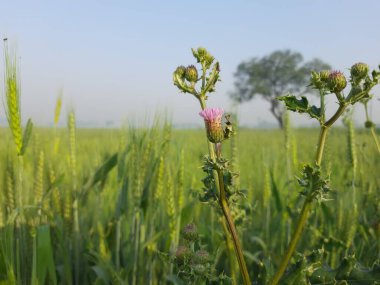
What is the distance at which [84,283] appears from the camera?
5.54 feet

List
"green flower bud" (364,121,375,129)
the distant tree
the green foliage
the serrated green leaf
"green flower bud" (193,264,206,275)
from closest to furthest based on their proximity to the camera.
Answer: the green foliage
"green flower bud" (193,264,206,275)
the serrated green leaf
"green flower bud" (364,121,375,129)
the distant tree

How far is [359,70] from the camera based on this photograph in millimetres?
820

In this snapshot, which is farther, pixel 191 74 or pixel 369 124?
pixel 369 124

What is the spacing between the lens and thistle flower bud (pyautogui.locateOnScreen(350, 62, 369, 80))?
2.68 ft

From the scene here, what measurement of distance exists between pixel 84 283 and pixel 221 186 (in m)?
1.13

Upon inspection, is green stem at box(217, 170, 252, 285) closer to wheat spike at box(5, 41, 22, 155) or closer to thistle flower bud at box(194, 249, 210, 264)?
thistle flower bud at box(194, 249, 210, 264)

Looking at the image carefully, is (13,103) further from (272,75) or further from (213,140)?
(272,75)

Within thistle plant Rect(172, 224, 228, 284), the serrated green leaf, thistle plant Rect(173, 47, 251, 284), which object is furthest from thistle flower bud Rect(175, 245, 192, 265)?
the serrated green leaf

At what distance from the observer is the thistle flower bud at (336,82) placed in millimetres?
799

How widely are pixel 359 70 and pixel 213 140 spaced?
0.32m

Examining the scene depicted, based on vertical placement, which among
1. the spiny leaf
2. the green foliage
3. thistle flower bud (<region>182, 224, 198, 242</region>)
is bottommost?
thistle flower bud (<region>182, 224, 198, 242</region>)

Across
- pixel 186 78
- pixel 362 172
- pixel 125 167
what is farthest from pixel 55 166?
pixel 362 172

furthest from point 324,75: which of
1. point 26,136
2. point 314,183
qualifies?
point 26,136

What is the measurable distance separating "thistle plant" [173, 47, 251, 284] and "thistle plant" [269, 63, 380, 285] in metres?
0.12
